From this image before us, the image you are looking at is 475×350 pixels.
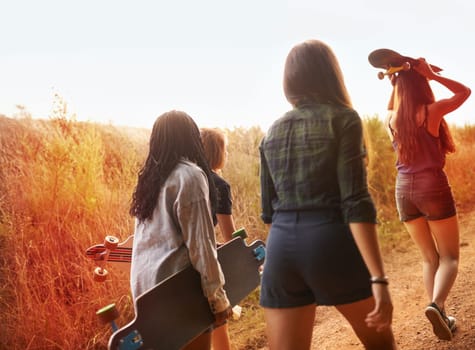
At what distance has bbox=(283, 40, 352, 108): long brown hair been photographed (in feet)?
5.99

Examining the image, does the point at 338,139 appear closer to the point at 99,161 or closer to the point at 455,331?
the point at 455,331

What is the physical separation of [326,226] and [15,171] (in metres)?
4.19

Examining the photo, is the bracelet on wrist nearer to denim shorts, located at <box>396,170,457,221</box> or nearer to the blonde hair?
the blonde hair

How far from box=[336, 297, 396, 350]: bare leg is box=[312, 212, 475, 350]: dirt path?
167 centimetres

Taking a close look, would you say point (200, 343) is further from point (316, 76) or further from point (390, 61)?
point (390, 61)

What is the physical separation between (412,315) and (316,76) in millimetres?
2888

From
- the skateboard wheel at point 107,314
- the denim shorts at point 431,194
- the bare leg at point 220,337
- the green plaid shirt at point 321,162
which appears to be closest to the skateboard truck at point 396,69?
the denim shorts at point 431,194

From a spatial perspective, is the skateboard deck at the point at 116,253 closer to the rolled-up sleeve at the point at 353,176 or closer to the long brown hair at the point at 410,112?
the rolled-up sleeve at the point at 353,176

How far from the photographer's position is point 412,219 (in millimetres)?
3291

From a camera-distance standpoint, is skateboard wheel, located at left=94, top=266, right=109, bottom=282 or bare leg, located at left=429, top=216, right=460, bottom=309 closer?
skateboard wheel, located at left=94, top=266, right=109, bottom=282

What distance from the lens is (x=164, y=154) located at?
222 cm

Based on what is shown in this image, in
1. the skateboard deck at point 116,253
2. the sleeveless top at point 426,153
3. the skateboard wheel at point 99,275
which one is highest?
the sleeveless top at point 426,153

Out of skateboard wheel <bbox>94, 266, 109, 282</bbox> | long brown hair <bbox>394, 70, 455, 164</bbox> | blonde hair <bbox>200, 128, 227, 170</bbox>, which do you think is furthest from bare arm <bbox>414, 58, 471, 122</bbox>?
skateboard wheel <bbox>94, 266, 109, 282</bbox>

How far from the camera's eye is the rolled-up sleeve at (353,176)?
1701 mm
